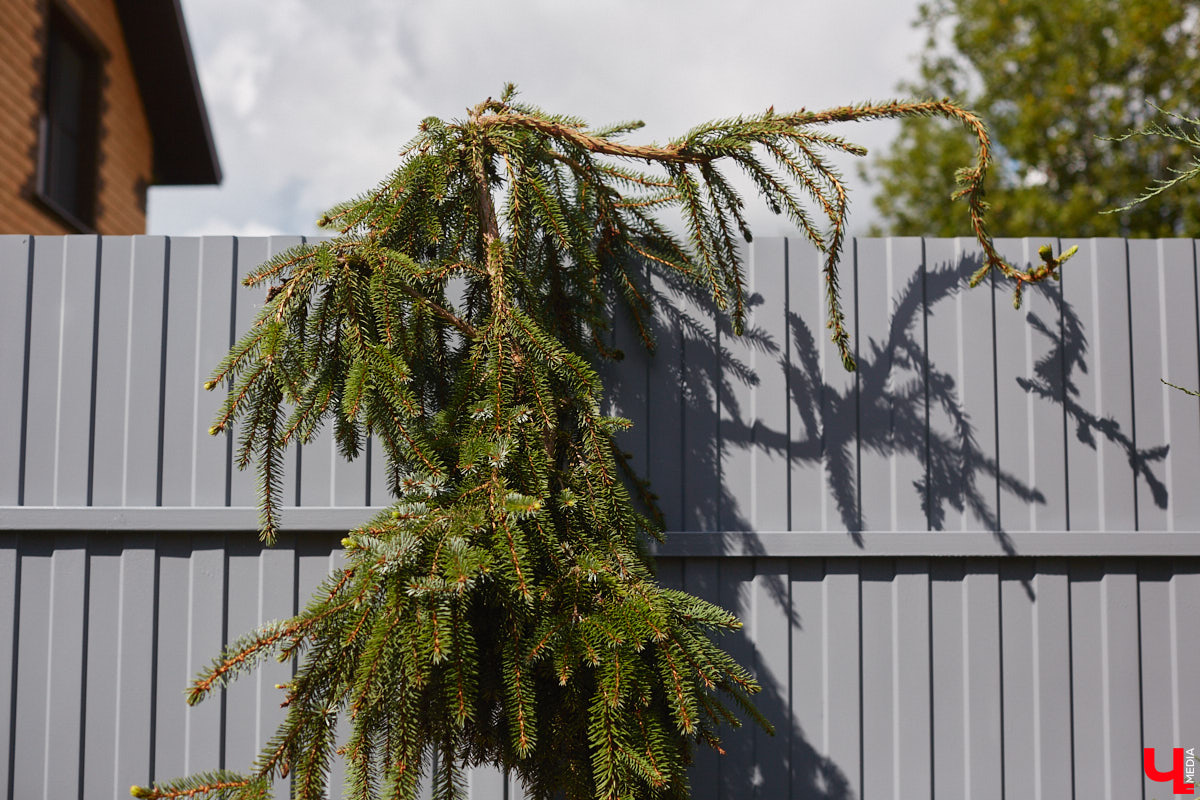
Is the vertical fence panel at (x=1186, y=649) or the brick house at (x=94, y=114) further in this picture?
the brick house at (x=94, y=114)

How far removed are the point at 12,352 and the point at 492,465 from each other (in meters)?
1.72

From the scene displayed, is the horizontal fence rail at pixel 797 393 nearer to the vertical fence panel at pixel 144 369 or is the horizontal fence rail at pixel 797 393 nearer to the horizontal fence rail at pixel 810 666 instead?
the vertical fence panel at pixel 144 369

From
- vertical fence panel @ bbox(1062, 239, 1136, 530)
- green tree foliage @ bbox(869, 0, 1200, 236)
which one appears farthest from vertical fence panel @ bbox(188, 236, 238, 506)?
green tree foliage @ bbox(869, 0, 1200, 236)

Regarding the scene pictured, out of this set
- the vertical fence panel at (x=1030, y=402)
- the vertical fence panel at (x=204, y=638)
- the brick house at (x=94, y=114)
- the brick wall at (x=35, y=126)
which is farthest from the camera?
the brick house at (x=94, y=114)

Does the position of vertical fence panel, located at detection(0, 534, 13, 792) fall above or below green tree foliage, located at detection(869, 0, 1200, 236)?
below

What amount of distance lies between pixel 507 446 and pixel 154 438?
1348mm

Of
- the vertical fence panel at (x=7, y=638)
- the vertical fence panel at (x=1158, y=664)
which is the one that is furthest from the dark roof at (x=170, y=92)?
the vertical fence panel at (x=1158, y=664)

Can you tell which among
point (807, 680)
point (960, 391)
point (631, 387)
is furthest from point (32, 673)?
point (960, 391)

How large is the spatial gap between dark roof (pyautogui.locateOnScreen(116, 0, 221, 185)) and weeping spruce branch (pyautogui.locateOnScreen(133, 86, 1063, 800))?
622 cm

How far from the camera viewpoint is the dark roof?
6.57m

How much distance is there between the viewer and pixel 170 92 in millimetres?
6988

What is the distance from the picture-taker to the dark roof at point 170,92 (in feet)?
21.6

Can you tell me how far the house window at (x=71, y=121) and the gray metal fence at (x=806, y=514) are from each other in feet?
14.2

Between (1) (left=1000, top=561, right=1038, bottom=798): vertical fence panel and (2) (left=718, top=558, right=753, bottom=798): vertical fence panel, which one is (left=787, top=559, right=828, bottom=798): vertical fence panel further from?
(1) (left=1000, top=561, right=1038, bottom=798): vertical fence panel
